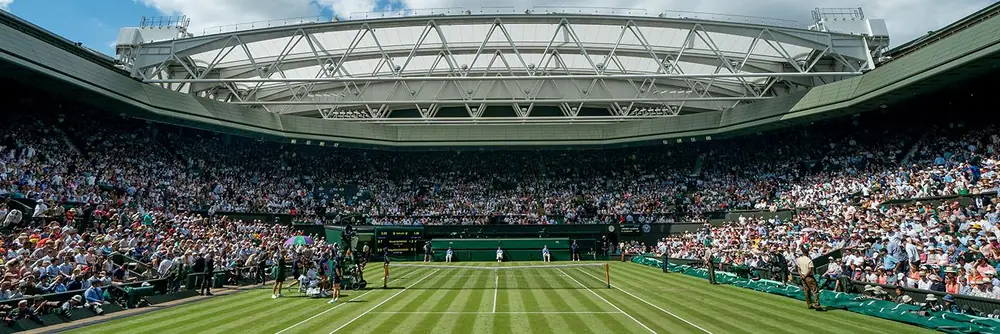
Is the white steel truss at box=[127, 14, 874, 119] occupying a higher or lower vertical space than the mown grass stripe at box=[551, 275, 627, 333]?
higher

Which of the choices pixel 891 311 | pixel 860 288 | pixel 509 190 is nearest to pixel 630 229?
pixel 509 190

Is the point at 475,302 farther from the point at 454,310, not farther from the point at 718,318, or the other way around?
the point at 718,318

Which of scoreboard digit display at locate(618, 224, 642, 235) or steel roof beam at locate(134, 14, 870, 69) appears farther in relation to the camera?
scoreboard digit display at locate(618, 224, 642, 235)

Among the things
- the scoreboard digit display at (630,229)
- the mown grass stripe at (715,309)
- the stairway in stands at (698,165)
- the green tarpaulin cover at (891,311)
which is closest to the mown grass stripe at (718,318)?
the mown grass stripe at (715,309)

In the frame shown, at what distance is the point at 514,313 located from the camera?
14164mm

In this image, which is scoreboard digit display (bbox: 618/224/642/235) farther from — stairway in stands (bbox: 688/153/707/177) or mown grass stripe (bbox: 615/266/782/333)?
mown grass stripe (bbox: 615/266/782/333)

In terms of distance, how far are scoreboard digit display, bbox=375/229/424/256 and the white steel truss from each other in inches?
363

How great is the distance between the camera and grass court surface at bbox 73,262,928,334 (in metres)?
11.8

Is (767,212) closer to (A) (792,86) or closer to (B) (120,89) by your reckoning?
(A) (792,86)

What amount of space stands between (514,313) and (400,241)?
26852mm

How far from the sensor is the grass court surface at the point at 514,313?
11781 mm

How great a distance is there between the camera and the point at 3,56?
24.4 metres

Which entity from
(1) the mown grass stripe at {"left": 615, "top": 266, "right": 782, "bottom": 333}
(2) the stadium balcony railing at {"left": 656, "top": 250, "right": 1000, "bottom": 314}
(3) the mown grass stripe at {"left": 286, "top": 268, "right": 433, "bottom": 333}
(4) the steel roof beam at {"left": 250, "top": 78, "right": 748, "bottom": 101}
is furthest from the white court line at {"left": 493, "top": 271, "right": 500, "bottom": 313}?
(4) the steel roof beam at {"left": 250, "top": 78, "right": 748, "bottom": 101}

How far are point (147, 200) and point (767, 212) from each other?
39.4 meters
